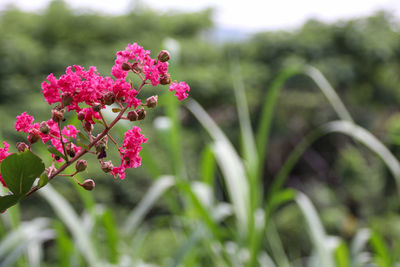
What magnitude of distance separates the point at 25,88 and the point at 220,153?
173 inches

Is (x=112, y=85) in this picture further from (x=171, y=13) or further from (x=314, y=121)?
(x=171, y=13)

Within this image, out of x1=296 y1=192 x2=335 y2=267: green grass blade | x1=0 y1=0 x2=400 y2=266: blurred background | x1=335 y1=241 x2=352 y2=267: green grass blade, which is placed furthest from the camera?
x1=0 y1=0 x2=400 y2=266: blurred background

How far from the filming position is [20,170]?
1.11 ft

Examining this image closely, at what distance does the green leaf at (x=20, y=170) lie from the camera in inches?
13.2

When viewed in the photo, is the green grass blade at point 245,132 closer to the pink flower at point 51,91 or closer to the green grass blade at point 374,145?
the green grass blade at point 374,145

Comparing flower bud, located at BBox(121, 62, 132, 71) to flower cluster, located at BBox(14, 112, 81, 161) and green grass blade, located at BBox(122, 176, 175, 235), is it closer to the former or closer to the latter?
flower cluster, located at BBox(14, 112, 81, 161)

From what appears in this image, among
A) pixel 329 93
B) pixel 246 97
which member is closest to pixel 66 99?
pixel 329 93

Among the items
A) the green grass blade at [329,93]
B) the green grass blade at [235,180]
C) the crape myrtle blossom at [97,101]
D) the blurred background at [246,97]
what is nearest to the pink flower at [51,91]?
the crape myrtle blossom at [97,101]

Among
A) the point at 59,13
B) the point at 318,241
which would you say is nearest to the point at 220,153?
the point at 318,241

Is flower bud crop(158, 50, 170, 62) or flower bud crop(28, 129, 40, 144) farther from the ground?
flower bud crop(158, 50, 170, 62)

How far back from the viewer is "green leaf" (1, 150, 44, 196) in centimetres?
33

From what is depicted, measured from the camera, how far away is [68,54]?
5785 mm

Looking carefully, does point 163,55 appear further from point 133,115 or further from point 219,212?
point 219,212

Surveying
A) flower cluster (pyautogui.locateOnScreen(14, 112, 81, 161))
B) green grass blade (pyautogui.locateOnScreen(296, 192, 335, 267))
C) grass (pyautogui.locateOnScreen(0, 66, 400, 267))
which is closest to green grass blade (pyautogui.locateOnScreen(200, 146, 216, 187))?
grass (pyautogui.locateOnScreen(0, 66, 400, 267))
